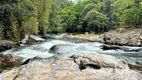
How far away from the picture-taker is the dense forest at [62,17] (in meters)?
29.0

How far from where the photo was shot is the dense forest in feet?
95.0

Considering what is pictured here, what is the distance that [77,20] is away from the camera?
71500 millimetres

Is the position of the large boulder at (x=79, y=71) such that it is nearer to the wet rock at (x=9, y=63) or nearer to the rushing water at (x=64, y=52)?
the wet rock at (x=9, y=63)

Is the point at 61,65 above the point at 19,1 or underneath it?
underneath

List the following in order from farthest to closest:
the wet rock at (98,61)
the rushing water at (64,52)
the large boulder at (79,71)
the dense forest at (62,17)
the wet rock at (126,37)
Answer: the wet rock at (126,37)
the dense forest at (62,17)
the rushing water at (64,52)
the wet rock at (98,61)
the large boulder at (79,71)

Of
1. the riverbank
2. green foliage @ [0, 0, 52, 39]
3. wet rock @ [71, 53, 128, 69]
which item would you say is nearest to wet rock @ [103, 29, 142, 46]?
the riverbank

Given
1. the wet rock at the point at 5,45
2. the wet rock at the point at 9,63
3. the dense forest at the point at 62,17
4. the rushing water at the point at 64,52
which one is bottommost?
the rushing water at the point at 64,52

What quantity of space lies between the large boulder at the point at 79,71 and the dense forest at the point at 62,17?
16.5 metres

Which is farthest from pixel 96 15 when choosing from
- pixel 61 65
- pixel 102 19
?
pixel 61 65

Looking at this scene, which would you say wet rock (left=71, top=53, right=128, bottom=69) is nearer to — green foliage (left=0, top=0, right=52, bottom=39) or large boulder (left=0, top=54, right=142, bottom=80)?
large boulder (left=0, top=54, right=142, bottom=80)

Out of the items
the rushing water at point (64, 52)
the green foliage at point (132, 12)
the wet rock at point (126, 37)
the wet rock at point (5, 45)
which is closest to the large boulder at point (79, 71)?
the rushing water at point (64, 52)

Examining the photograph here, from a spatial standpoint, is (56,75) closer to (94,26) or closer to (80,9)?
(94,26)

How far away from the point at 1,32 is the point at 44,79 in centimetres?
1868

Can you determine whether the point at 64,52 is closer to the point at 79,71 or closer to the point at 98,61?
the point at 98,61
